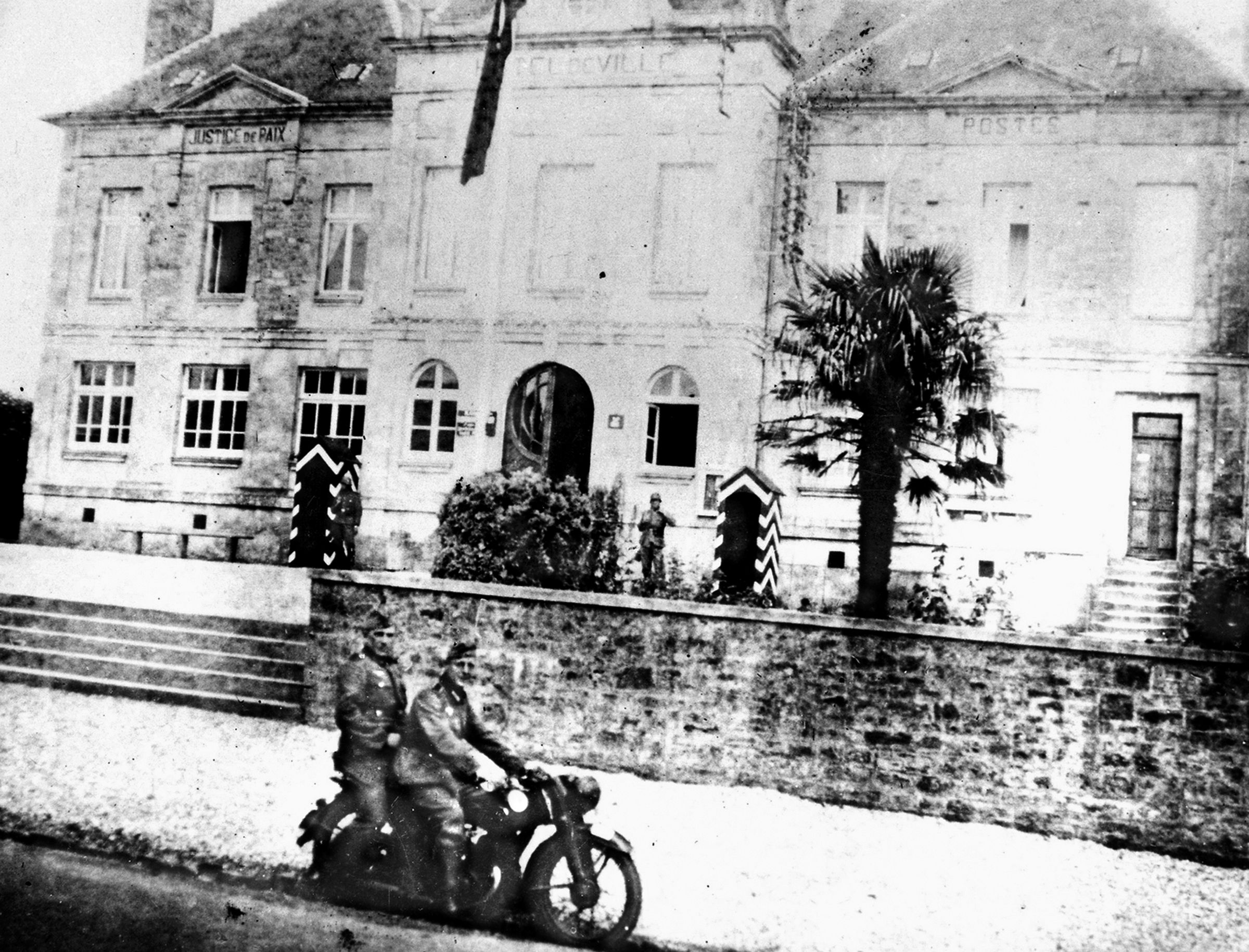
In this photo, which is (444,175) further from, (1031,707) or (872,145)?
(1031,707)

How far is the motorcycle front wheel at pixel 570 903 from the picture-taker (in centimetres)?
469

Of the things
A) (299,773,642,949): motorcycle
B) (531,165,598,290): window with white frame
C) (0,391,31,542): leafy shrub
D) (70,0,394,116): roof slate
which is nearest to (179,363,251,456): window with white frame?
(0,391,31,542): leafy shrub

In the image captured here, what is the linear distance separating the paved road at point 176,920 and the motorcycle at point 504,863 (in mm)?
99

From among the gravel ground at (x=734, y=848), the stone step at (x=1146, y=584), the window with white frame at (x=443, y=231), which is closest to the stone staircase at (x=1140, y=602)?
the stone step at (x=1146, y=584)

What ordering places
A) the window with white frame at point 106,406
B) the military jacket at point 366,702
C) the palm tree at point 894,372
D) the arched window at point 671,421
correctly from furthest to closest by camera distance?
the window with white frame at point 106,406 → the arched window at point 671,421 → the palm tree at point 894,372 → the military jacket at point 366,702

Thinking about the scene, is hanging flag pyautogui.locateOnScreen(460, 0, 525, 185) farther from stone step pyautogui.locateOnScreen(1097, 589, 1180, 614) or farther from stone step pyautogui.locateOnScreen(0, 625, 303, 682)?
stone step pyautogui.locateOnScreen(1097, 589, 1180, 614)

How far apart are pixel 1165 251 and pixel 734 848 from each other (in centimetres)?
325

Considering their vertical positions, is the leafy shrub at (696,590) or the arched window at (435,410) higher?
the arched window at (435,410)

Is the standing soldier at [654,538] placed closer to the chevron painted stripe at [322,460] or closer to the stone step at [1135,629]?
the chevron painted stripe at [322,460]

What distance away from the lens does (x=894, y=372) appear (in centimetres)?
548

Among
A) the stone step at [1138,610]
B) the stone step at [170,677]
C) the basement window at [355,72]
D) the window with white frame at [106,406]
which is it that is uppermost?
the basement window at [355,72]

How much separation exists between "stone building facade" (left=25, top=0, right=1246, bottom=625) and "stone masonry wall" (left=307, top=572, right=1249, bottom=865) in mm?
328

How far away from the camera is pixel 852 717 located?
5.90 m

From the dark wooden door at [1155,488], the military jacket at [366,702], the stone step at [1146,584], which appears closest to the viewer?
the military jacket at [366,702]
